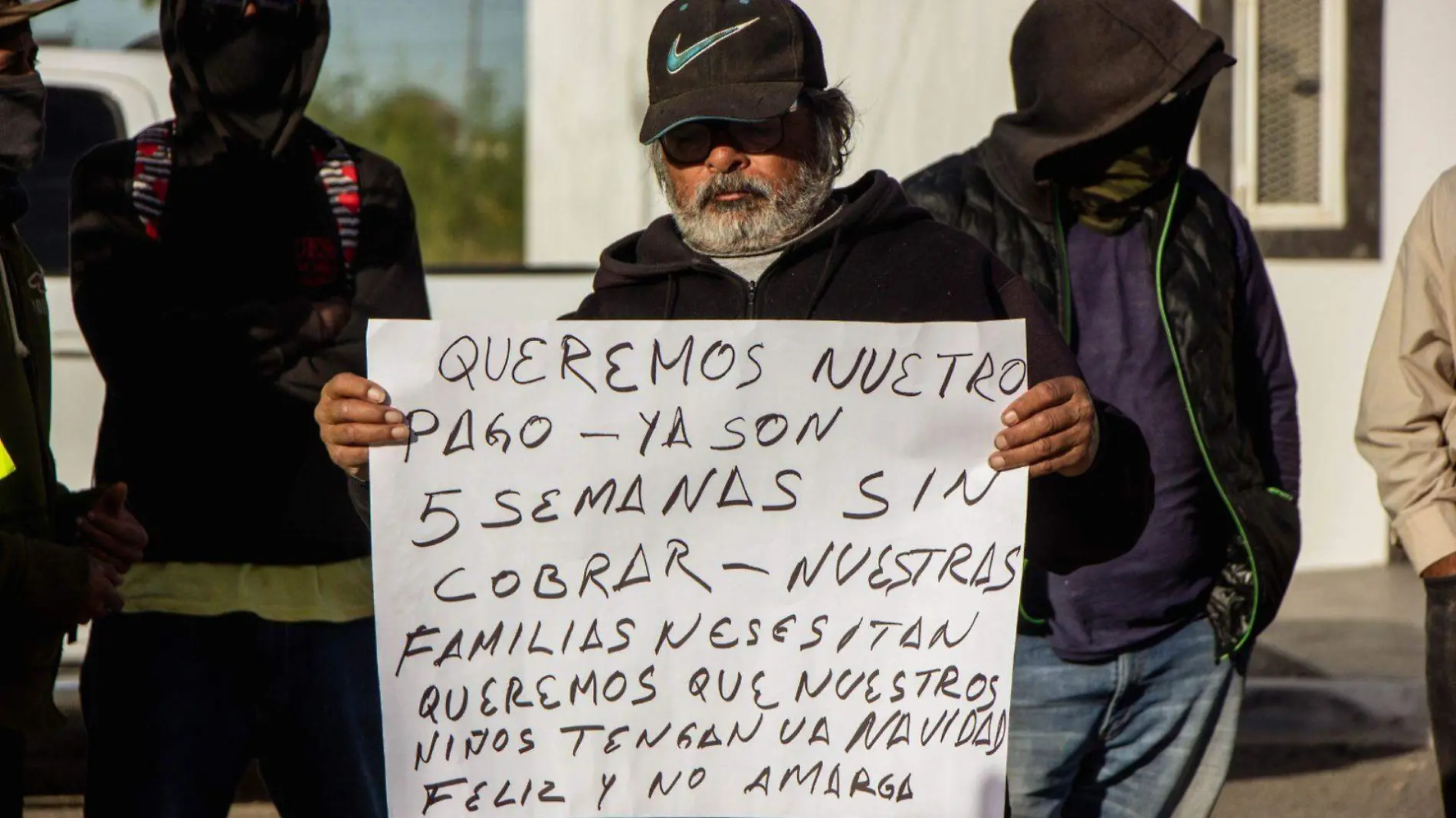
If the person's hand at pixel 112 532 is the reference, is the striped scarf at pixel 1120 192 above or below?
above

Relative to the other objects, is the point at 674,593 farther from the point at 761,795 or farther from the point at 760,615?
the point at 761,795

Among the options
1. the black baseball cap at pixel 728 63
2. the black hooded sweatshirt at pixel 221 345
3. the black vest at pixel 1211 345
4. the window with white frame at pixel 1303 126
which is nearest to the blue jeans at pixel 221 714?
the black hooded sweatshirt at pixel 221 345

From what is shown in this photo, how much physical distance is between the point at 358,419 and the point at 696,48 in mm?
732

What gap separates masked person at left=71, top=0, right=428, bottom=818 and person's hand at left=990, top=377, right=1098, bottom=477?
130 centimetres

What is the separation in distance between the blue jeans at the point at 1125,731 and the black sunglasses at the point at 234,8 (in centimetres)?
182

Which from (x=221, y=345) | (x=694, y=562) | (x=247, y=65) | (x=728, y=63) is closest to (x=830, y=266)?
(x=728, y=63)

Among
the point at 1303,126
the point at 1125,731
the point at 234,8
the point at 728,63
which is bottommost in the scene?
the point at 1125,731

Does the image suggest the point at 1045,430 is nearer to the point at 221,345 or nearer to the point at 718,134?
the point at 718,134

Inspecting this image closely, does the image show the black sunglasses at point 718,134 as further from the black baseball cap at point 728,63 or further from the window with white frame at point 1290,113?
the window with white frame at point 1290,113

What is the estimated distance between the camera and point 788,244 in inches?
96.3

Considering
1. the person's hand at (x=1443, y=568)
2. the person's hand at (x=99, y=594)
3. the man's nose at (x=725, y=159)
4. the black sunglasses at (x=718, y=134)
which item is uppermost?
the black sunglasses at (x=718, y=134)

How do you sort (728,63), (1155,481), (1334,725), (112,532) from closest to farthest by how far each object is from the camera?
(728,63)
(112,532)
(1155,481)
(1334,725)

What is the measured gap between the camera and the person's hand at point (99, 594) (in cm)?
255

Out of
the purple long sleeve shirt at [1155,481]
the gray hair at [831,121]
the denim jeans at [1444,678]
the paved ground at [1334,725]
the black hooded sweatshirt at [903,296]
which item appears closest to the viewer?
the black hooded sweatshirt at [903,296]
